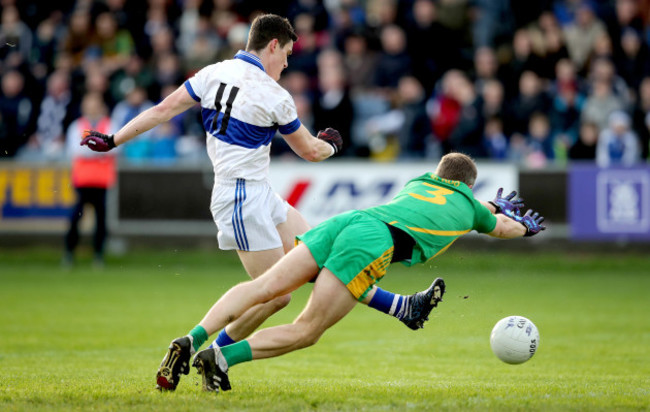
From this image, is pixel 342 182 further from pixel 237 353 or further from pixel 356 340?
pixel 237 353

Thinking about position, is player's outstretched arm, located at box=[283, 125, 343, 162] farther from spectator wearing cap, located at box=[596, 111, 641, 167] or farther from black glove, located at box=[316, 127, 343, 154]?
spectator wearing cap, located at box=[596, 111, 641, 167]

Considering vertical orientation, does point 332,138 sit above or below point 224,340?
above

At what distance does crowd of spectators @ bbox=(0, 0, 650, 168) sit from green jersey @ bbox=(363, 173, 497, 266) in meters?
10.2

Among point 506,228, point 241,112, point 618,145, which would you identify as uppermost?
point 618,145

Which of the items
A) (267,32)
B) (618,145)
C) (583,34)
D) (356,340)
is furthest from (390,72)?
(267,32)

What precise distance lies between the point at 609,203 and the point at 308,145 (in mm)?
10460

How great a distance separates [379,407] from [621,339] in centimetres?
487

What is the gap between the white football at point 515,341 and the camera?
24.4 ft

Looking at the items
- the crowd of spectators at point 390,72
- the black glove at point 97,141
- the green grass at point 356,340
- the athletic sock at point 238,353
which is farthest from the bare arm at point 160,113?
the crowd of spectators at point 390,72

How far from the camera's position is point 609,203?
645 inches

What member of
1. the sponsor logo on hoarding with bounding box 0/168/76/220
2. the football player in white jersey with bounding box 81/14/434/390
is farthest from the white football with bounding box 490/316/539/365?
the sponsor logo on hoarding with bounding box 0/168/76/220

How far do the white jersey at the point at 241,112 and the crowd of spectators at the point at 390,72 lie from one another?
10.3m

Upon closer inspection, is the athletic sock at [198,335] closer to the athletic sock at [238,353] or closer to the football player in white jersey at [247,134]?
the athletic sock at [238,353]

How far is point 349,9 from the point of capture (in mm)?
20609
